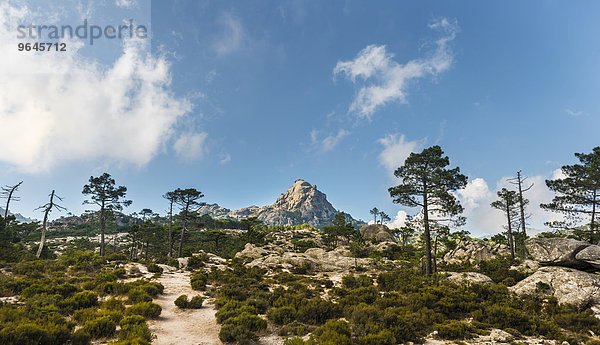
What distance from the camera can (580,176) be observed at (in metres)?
24.2

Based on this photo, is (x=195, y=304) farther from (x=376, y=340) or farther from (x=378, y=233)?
(x=378, y=233)

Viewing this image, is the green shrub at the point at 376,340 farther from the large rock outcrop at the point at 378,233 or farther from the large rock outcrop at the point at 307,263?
the large rock outcrop at the point at 378,233

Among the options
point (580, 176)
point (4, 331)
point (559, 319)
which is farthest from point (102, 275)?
point (580, 176)

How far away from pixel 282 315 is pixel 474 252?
39.9 m

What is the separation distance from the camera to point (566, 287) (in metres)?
14.6

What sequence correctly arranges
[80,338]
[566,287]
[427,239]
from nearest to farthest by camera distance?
[80,338] < [566,287] < [427,239]

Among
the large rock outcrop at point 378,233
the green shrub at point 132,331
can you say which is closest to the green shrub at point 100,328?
the green shrub at point 132,331

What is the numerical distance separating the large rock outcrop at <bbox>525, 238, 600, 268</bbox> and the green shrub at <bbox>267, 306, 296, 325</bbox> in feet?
72.2

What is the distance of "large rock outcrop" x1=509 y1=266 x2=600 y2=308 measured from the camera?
13.3 meters

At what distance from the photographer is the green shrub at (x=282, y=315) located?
1053cm

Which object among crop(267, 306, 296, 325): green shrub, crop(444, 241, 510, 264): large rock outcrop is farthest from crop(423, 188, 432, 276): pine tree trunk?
crop(444, 241, 510, 264): large rock outcrop

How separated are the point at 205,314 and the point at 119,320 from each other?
3759 mm

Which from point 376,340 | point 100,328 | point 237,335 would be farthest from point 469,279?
point 100,328

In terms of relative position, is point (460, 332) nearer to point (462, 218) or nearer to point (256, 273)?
point (462, 218)
